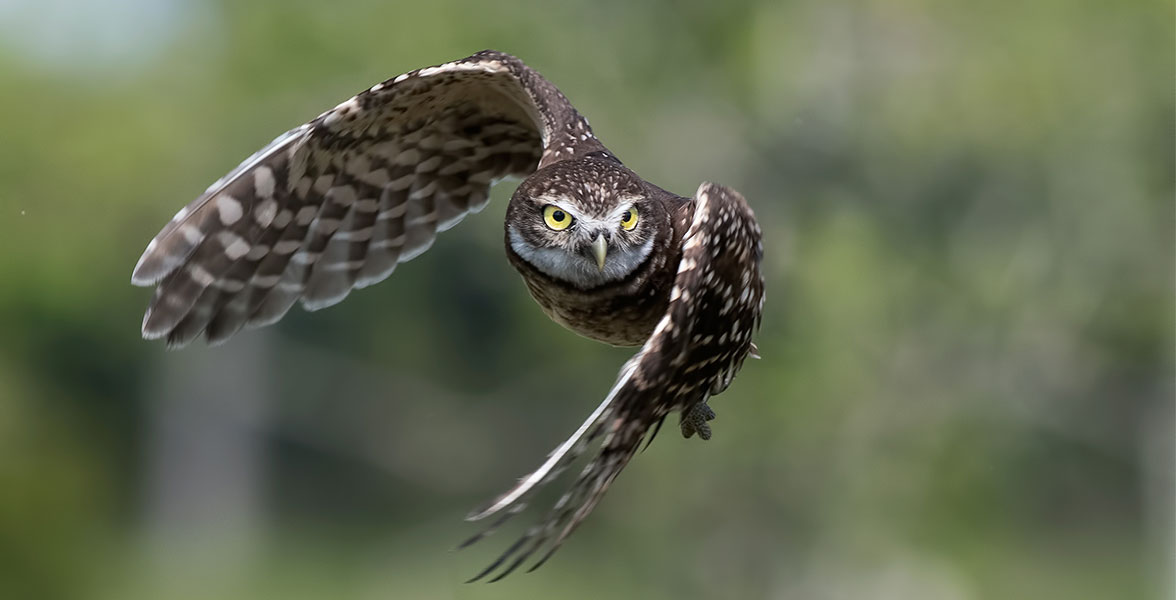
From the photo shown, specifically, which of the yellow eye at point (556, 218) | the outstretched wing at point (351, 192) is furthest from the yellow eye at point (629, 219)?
the outstretched wing at point (351, 192)

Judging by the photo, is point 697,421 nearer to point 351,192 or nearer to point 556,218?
point 556,218

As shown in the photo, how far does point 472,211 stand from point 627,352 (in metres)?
15.3

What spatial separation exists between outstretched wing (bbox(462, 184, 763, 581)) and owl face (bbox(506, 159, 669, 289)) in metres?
0.43

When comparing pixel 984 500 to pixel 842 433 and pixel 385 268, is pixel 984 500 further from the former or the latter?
pixel 385 268

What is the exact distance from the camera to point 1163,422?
2167 cm

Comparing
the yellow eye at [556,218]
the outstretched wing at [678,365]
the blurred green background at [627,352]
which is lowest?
the outstretched wing at [678,365]

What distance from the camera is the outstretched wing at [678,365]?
10.8ft

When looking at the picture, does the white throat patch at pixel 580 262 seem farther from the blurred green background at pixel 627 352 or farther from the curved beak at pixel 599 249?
the blurred green background at pixel 627 352

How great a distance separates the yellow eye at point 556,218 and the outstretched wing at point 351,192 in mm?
378

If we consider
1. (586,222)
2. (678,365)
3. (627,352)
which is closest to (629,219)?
(586,222)

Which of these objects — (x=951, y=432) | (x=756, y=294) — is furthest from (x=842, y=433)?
(x=756, y=294)

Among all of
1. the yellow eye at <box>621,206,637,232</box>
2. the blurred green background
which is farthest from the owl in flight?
the blurred green background

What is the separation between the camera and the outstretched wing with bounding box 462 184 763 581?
10.8 feet

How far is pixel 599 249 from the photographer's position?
4.61 meters
